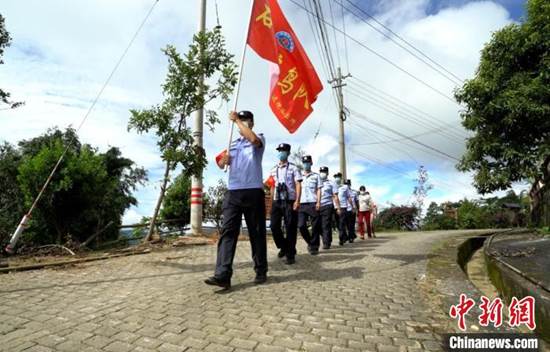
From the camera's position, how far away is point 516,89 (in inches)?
484

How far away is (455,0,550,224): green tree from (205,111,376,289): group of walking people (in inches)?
253

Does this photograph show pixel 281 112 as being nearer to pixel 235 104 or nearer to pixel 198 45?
pixel 235 104

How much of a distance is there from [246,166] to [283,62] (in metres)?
2.08

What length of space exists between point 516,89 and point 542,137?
2.28 meters

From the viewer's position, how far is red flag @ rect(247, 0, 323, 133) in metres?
5.59

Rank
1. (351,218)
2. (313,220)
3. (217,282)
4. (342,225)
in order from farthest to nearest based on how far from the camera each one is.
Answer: (351,218)
(342,225)
(313,220)
(217,282)

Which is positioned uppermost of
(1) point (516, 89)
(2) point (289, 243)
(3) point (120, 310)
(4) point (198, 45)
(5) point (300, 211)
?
(1) point (516, 89)

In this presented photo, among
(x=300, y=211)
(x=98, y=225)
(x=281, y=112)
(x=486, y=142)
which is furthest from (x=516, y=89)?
(x=98, y=225)

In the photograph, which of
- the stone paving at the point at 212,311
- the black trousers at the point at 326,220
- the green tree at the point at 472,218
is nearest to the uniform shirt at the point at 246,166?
the stone paving at the point at 212,311

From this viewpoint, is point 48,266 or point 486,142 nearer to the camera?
point 48,266

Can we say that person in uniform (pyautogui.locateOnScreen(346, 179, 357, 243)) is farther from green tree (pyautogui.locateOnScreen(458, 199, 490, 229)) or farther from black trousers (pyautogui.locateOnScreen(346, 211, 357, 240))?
A: green tree (pyautogui.locateOnScreen(458, 199, 490, 229))

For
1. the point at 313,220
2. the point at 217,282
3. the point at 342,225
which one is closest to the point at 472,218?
the point at 342,225

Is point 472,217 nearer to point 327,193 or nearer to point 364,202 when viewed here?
point 364,202

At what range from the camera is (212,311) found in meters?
3.45
